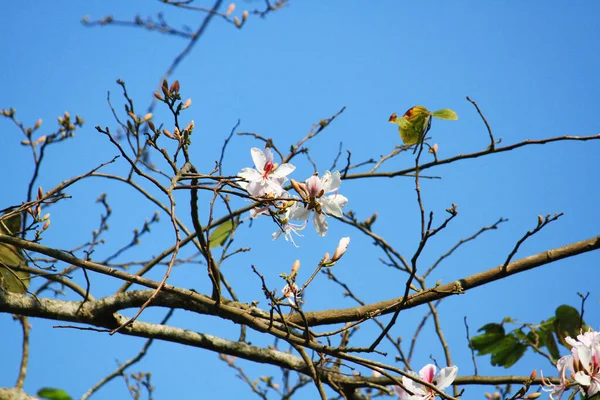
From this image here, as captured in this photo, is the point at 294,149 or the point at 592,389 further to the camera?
the point at 294,149

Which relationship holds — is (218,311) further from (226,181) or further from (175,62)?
(175,62)

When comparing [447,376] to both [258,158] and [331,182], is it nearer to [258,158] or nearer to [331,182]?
[331,182]

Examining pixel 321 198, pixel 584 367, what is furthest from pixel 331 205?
pixel 584 367

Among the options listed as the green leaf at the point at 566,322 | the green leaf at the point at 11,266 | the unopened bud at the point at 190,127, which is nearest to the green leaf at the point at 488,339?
the green leaf at the point at 566,322

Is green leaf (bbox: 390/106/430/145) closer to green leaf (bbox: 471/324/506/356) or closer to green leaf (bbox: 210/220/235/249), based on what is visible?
green leaf (bbox: 210/220/235/249)

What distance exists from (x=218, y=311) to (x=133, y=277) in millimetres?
272

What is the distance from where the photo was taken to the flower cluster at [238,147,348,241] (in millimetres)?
1508

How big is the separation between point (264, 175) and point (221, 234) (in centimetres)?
88

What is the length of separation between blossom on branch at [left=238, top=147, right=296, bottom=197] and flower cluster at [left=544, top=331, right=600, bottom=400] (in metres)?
0.96

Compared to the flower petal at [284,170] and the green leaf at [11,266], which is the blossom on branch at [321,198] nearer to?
the flower petal at [284,170]

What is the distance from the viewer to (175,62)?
2424 mm

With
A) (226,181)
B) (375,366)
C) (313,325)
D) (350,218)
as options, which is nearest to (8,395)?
(313,325)

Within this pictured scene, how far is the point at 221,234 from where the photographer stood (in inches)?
93.3

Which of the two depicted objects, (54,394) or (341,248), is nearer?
(54,394)
